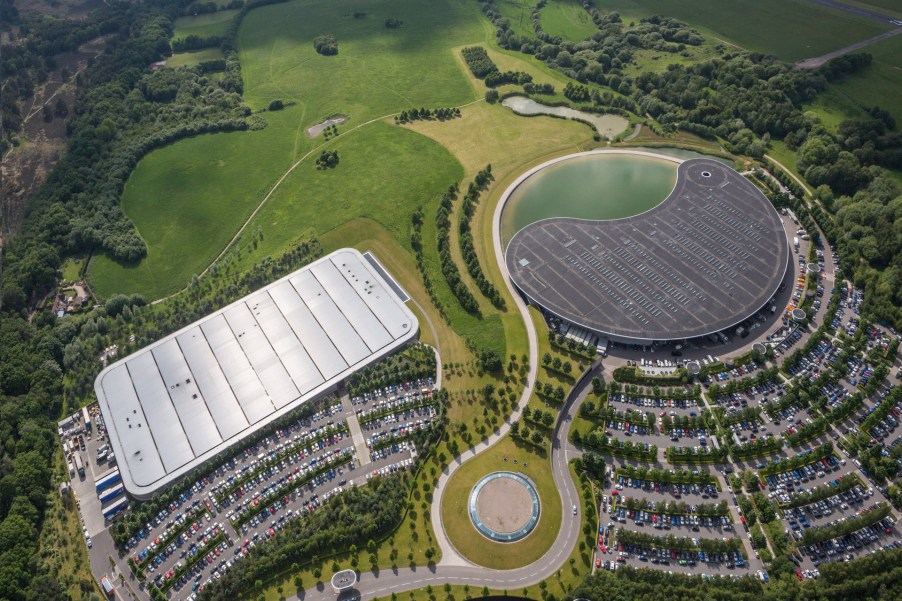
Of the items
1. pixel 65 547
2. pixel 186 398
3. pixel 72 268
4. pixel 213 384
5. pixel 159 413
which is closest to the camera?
pixel 65 547


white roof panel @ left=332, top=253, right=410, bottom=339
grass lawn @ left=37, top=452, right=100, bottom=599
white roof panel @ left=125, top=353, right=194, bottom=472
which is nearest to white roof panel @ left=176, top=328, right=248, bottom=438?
white roof panel @ left=125, top=353, right=194, bottom=472

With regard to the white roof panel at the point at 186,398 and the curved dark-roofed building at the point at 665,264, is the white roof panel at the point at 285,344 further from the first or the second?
the curved dark-roofed building at the point at 665,264

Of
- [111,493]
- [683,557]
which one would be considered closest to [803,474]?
[683,557]

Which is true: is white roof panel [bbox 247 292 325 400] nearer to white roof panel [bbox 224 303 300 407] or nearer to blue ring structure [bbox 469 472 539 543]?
white roof panel [bbox 224 303 300 407]

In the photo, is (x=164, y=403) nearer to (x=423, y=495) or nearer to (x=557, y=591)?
(x=423, y=495)

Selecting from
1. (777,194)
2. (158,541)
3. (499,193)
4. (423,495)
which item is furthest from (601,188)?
(158,541)

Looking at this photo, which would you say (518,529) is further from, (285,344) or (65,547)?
(65,547)
